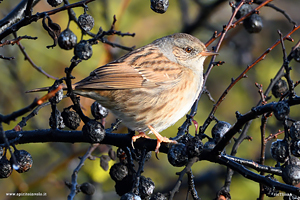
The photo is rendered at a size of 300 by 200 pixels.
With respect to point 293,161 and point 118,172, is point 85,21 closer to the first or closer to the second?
point 118,172

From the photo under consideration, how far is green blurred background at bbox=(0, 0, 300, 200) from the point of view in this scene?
536 cm

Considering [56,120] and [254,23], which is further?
[254,23]

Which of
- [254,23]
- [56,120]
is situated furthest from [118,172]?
[254,23]

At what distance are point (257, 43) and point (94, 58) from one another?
320 cm

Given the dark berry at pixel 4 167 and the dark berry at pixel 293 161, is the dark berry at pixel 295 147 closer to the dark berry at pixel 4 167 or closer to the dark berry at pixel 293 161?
the dark berry at pixel 293 161

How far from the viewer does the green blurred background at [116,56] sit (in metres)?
5.36

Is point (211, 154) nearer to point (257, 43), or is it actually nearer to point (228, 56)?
point (228, 56)

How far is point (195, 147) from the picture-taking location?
2.43 meters

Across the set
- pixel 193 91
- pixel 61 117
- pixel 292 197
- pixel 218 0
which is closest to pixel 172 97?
pixel 193 91

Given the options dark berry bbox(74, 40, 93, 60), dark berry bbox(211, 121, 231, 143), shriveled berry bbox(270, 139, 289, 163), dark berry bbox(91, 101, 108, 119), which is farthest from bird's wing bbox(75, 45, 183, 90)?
shriveled berry bbox(270, 139, 289, 163)

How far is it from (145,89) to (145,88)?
0.5 inches

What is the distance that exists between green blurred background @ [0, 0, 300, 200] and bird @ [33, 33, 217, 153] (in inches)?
49.2

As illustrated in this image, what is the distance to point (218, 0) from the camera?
17.9ft

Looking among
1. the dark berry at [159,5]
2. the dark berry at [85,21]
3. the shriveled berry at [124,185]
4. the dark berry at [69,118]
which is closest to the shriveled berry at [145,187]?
the shriveled berry at [124,185]
